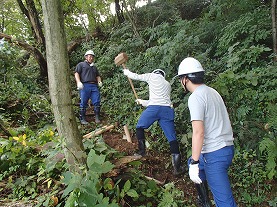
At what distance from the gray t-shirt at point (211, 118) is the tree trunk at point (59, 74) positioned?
4.76 ft

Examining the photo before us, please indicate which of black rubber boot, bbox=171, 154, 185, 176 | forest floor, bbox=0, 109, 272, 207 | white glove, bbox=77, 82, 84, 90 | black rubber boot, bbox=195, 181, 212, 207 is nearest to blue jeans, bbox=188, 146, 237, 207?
black rubber boot, bbox=195, 181, 212, 207

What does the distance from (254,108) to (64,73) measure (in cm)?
400

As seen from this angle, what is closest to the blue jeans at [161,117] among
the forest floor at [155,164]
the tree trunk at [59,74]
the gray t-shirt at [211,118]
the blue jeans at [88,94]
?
the forest floor at [155,164]

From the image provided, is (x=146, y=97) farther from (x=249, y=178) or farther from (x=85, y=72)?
(x=249, y=178)

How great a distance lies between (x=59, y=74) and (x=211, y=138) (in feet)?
6.45

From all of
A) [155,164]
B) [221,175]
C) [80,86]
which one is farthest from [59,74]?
[80,86]

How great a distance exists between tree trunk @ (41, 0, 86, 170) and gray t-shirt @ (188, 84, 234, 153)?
4.76 ft

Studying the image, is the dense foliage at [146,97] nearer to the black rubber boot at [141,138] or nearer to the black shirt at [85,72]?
the black rubber boot at [141,138]

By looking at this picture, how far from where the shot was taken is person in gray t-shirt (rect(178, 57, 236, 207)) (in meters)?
2.85

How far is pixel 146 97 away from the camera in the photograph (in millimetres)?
6816

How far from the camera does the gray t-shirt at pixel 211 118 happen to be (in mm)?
2900

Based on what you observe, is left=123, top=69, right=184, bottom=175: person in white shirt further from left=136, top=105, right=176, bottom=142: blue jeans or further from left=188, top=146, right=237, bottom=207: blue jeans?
left=188, top=146, right=237, bottom=207: blue jeans

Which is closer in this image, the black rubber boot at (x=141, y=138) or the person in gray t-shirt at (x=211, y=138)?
the person in gray t-shirt at (x=211, y=138)

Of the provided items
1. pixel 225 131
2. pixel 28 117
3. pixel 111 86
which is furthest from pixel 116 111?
pixel 225 131
